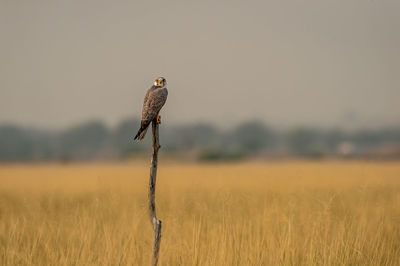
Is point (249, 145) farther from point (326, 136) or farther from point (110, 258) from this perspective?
point (110, 258)

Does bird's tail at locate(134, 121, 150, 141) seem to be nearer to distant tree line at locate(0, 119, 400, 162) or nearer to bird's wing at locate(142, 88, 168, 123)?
bird's wing at locate(142, 88, 168, 123)

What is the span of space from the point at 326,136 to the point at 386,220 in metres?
123

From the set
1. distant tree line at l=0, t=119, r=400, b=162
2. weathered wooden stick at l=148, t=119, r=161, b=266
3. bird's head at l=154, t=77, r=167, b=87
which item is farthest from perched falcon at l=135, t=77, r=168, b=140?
distant tree line at l=0, t=119, r=400, b=162

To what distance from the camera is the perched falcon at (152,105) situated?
19.3 ft

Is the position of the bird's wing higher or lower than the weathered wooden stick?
higher

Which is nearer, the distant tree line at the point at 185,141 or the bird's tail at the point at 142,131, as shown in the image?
the bird's tail at the point at 142,131

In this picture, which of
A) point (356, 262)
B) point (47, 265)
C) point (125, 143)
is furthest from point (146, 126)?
point (125, 143)

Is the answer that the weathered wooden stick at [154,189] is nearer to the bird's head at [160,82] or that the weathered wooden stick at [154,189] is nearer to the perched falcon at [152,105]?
the perched falcon at [152,105]

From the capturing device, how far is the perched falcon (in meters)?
5.89

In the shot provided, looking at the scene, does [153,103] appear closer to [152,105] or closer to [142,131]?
[152,105]

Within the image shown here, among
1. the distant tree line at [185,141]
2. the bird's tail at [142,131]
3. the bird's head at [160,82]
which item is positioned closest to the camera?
the bird's tail at [142,131]

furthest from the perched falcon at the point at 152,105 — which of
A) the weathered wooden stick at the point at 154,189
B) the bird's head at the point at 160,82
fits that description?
the weathered wooden stick at the point at 154,189

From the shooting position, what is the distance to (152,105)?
19.6 feet

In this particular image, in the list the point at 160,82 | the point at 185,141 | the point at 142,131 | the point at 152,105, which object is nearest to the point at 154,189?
the point at 142,131
